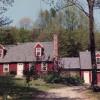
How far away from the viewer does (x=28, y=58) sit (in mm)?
69688

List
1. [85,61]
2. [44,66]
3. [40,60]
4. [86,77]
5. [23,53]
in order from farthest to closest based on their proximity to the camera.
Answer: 1. [23,53]
2. [85,61]
3. [40,60]
4. [44,66]
5. [86,77]

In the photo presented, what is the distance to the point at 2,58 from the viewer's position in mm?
70500

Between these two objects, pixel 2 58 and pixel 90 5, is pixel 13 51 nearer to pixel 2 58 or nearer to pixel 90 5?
pixel 2 58

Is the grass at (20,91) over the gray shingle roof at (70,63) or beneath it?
beneath

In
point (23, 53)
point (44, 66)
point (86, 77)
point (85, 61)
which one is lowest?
point (86, 77)

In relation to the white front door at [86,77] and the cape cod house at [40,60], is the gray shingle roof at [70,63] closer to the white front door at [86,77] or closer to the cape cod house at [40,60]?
the cape cod house at [40,60]

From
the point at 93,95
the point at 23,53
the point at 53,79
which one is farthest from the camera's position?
the point at 23,53

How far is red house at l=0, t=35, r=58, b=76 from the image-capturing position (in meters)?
68.6

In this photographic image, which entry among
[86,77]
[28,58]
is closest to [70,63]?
[86,77]

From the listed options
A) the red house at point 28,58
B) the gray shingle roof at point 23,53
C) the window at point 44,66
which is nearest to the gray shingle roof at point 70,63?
the red house at point 28,58

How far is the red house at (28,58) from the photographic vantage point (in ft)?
225

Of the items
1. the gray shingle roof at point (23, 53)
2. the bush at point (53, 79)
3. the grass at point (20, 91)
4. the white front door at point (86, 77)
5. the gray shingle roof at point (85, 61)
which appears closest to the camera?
the grass at point (20, 91)

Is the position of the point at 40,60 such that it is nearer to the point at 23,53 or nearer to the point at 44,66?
the point at 44,66

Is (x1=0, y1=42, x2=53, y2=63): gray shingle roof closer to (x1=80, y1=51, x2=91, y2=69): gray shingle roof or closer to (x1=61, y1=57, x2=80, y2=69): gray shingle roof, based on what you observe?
(x1=61, y1=57, x2=80, y2=69): gray shingle roof
